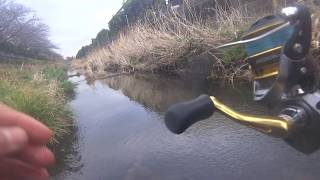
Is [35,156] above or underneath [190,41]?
above

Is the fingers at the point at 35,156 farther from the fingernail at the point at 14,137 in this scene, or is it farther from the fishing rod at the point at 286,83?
the fishing rod at the point at 286,83

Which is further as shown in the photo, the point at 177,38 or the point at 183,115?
the point at 177,38

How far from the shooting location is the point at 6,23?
54688mm

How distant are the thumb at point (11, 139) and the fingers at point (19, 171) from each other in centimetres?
8

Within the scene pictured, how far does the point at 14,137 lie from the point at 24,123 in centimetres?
4

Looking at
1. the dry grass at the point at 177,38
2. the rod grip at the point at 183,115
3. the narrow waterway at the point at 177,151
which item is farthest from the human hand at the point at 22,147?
the dry grass at the point at 177,38

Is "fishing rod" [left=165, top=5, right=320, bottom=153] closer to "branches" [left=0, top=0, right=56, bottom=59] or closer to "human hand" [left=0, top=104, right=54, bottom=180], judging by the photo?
"human hand" [left=0, top=104, right=54, bottom=180]

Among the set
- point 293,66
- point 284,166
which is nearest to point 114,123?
point 284,166

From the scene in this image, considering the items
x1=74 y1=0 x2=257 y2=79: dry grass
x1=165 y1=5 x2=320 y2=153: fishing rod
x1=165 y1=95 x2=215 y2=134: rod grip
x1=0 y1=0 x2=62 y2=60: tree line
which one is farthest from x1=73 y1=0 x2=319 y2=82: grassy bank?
x1=0 y1=0 x2=62 y2=60: tree line

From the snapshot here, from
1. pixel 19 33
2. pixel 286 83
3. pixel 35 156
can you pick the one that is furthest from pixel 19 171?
pixel 19 33

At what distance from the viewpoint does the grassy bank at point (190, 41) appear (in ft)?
33.1

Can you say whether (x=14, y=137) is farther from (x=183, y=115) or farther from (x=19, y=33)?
(x=19, y=33)

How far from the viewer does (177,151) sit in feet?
18.9

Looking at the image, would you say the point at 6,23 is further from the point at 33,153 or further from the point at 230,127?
the point at 33,153
